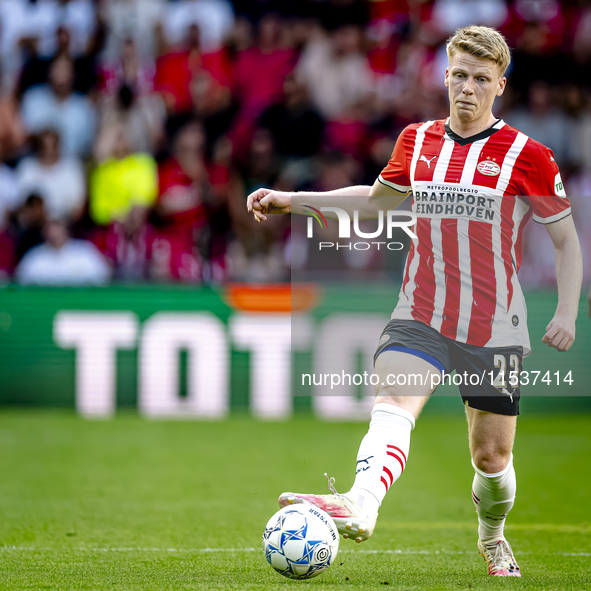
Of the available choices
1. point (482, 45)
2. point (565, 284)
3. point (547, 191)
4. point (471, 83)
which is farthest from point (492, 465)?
point (482, 45)

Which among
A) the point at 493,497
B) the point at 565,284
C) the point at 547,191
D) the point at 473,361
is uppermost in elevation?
the point at 547,191

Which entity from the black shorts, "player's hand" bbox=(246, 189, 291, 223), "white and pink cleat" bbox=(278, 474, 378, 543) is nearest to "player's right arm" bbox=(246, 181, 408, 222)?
"player's hand" bbox=(246, 189, 291, 223)

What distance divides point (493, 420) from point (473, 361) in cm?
27

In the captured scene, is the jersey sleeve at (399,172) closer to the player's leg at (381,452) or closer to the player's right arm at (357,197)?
the player's right arm at (357,197)

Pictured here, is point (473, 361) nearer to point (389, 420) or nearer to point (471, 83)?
point (389, 420)

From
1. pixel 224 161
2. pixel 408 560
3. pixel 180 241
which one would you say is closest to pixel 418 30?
pixel 224 161

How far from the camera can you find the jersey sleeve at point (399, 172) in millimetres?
4266

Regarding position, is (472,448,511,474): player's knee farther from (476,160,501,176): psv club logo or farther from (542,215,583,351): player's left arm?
(476,160,501,176): psv club logo

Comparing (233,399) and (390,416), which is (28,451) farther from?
(390,416)

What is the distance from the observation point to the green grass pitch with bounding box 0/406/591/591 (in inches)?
162

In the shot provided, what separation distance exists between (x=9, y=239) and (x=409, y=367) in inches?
323

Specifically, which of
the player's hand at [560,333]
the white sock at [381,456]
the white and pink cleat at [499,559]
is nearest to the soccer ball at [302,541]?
the white sock at [381,456]

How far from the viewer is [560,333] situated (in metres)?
3.88

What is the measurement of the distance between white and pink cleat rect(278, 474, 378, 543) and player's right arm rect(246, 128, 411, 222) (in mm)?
1305
